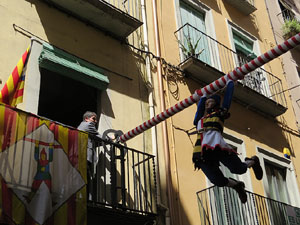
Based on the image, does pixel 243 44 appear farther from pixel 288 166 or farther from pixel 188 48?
pixel 288 166

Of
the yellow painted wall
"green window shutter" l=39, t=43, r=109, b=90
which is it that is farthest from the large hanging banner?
the yellow painted wall

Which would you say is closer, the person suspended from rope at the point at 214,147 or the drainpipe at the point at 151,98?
the person suspended from rope at the point at 214,147

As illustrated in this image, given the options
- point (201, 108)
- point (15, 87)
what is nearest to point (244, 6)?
point (201, 108)

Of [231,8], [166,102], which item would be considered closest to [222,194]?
[166,102]

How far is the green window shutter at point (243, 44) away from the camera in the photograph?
44.6ft

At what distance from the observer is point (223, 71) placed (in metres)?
11.8

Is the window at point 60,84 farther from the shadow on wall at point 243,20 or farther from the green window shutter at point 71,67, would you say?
the shadow on wall at point 243,20

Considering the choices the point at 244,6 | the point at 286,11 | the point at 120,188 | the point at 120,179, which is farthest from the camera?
the point at 286,11

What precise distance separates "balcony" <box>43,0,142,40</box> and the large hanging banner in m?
3.09

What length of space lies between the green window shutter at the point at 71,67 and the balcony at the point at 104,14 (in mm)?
1027

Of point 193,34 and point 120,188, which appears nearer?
point 120,188

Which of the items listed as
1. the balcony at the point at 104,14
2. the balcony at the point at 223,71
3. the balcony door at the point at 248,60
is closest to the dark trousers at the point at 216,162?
the balcony at the point at 104,14

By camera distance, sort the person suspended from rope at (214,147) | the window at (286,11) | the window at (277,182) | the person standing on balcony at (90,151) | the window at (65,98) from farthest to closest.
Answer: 1. the window at (286,11)
2. the window at (277,182)
3. the window at (65,98)
4. the person standing on balcony at (90,151)
5. the person suspended from rope at (214,147)

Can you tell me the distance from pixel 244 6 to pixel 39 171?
9.99 m
